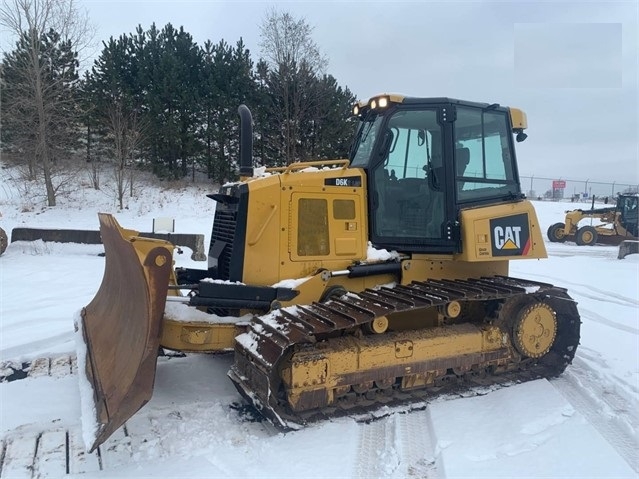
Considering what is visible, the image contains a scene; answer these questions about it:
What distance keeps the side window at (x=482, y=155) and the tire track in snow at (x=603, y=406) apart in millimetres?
1996

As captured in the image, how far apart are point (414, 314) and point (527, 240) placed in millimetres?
→ 1599

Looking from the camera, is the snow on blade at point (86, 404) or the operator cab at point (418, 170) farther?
the operator cab at point (418, 170)

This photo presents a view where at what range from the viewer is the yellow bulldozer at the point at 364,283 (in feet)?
12.4

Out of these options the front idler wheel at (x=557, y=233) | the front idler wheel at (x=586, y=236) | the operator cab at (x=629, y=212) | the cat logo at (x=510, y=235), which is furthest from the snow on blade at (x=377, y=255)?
the operator cab at (x=629, y=212)

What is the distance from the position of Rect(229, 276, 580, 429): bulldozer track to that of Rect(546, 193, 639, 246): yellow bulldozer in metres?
16.8

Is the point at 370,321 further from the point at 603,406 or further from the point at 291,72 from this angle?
the point at 291,72

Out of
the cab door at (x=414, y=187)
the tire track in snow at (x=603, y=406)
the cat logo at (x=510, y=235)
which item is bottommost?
the tire track in snow at (x=603, y=406)

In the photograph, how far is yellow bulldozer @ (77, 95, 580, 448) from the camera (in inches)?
149

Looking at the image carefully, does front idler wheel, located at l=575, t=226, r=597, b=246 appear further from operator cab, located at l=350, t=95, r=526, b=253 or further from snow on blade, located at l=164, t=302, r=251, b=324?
snow on blade, located at l=164, t=302, r=251, b=324

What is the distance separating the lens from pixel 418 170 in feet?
16.1

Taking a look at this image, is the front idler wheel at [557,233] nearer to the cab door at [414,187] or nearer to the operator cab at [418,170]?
the operator cab at [418,170]

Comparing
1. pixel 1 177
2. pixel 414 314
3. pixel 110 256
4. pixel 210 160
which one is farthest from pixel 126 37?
pixel 414 314

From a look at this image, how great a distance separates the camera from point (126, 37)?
24406 mm

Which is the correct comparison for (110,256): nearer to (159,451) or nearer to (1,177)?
(159,451)
